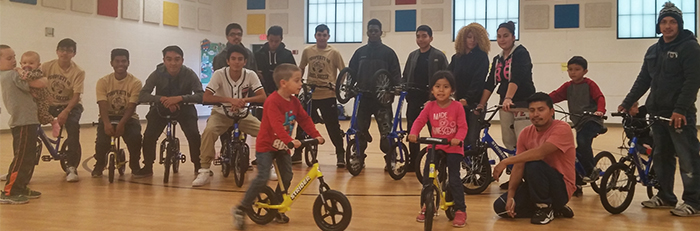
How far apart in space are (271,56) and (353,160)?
1.79 meters

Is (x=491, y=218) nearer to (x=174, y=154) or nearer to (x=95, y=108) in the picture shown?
(x=174, y=154)

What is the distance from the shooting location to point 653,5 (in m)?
16.2

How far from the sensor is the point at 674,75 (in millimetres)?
4672

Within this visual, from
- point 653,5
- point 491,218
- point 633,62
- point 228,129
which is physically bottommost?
point 491,218

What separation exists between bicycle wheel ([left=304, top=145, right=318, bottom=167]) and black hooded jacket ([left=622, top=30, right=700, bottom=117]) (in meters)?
3.90

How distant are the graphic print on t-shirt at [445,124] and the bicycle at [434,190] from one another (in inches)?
5.6

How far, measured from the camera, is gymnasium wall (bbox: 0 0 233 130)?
41.5 feet

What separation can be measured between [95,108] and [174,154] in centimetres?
951

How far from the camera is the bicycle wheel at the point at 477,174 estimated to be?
18.1 ft

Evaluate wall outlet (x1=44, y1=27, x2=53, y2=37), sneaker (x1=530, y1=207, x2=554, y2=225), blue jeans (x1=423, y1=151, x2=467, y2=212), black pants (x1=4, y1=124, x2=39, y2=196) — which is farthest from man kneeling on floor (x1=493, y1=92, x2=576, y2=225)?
wall outlet (x1=44, y1=27, x2=53, y2=37)

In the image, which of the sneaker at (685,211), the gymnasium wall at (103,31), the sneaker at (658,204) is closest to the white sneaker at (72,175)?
the sneaker at (658,204)

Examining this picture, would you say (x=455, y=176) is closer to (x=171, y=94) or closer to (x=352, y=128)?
(x=352, y=128)

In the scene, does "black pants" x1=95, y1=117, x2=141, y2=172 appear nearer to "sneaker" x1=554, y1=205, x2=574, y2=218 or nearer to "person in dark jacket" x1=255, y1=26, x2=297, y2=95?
"person in dark jacket" x1=255, y1=26, x2=297, y2=95

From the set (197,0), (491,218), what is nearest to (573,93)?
(491,218)
